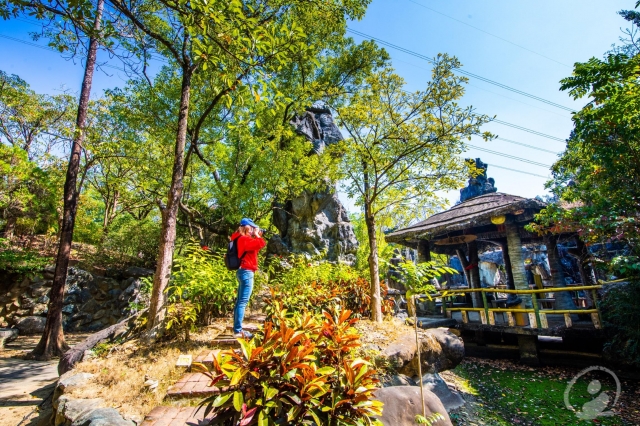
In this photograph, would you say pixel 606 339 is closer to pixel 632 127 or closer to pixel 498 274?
pixel 632 127

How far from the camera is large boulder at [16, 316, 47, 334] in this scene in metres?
12.0

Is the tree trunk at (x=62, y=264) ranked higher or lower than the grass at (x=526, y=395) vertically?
higher

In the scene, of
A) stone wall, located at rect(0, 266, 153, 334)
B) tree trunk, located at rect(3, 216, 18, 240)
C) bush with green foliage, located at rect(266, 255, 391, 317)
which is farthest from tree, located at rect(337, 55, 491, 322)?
tree trunk, located at rect(3, 216, 18, 240)

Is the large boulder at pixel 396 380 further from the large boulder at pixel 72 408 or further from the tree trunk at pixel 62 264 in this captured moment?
the tree trunk at pixel 62 264

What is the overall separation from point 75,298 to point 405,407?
50.2 ft

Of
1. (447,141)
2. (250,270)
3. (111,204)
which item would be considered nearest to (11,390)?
(250,270)

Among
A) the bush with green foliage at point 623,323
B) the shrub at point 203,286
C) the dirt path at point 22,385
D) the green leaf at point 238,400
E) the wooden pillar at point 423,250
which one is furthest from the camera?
Result: the wooden pillar at point 423,250

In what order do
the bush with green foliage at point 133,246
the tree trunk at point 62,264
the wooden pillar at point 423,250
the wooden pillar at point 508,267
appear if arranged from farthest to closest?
the bush with green foliage at point 133,246, the wooden pillar at point 423,250, the wooden pillar at point 508,267, the tree trunk at point 62,264

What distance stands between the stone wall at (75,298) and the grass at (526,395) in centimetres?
1306

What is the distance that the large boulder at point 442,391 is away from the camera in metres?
5.82

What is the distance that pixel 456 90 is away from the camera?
671 centimetres

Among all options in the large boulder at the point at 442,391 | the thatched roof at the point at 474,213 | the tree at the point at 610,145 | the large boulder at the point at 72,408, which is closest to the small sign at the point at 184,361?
the large boulder at the point at 72,408

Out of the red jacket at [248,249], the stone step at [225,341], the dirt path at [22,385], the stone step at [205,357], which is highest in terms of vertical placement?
the red jacket at [248,249]

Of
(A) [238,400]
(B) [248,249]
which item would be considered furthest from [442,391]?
(A) [238,400]
